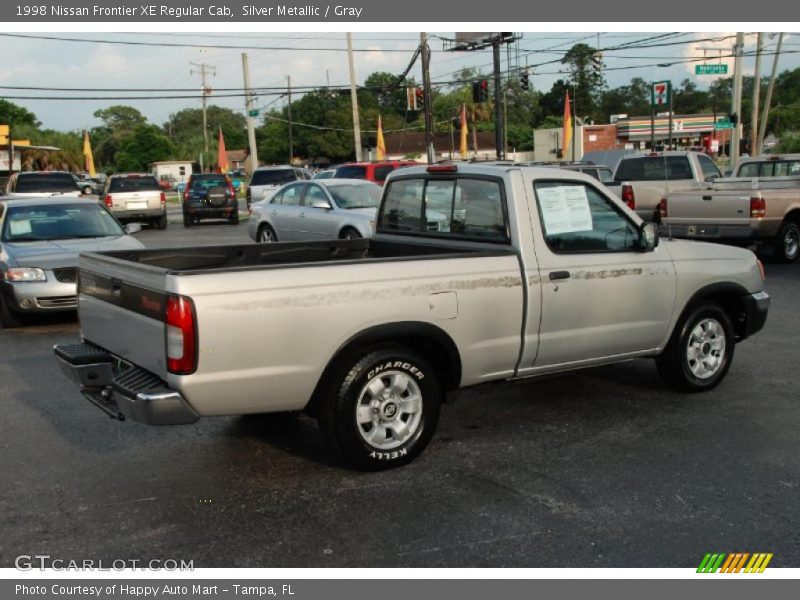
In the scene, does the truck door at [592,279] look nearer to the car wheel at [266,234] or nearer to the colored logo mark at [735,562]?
the colored logo mark at [735,562]

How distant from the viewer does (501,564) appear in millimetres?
3834

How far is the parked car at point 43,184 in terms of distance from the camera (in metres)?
24.0

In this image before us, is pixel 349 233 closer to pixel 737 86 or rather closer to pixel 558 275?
pixel 558 275

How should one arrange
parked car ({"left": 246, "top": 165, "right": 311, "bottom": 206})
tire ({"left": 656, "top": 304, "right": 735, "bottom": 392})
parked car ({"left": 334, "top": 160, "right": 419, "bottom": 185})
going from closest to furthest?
tire ({"left": 656, "top": 304, "right": 735, "bottom": 392}), parked car ({"left": 334, "top": 160, "right": 419, "bottom": 185}), parked car ({"left": 246, "top": 165, "right": 311, "bottom": 206})

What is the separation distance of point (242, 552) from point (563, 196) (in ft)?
10.7

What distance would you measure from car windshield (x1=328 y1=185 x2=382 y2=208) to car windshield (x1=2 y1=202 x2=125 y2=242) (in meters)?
4.71

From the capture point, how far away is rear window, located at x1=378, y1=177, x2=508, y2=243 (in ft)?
18.9

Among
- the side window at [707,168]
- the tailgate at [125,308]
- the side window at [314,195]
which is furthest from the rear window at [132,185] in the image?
the tailgate at [125,308]

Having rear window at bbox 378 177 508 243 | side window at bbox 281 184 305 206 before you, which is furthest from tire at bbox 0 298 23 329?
side window at bbox 281 184 305 206

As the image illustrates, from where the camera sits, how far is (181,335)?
421 cm

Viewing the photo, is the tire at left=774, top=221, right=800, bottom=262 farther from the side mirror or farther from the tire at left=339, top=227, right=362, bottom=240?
the side mirror

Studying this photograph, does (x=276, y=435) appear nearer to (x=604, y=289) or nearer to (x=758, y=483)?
(x=604, y=289)

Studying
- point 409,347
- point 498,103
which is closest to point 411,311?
point 409,347

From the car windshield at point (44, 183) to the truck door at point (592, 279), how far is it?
851 inches
